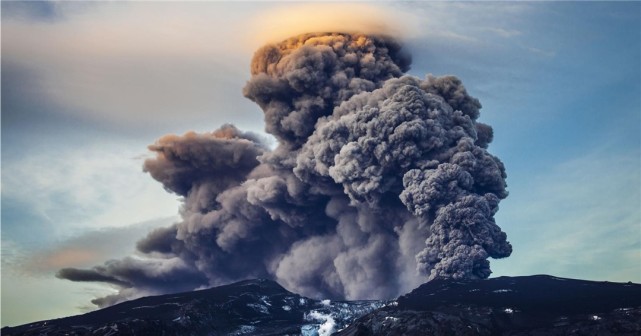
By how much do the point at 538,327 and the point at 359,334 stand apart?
41.5ft

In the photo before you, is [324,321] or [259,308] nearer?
[324,321]

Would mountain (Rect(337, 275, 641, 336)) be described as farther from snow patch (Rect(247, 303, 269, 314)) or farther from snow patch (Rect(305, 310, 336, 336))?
snow patch (Rect(247, 303, 269, 314))

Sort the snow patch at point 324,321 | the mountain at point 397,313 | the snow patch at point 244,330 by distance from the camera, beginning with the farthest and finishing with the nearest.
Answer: the snow patch at point 244,330 < the snow patch at point 324,321 < the mountain at point 397,313

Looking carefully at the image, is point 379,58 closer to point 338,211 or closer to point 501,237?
point 338,211

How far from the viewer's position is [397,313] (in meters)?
45.9

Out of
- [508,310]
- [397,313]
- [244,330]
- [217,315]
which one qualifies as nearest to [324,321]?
[244,330]

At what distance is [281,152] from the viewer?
71250 mm

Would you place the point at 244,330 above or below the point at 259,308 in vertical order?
below

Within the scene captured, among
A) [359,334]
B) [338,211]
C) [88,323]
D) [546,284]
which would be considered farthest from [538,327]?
[88,323]

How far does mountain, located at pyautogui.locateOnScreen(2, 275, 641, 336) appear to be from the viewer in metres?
43.4

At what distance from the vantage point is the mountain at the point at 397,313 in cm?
4344

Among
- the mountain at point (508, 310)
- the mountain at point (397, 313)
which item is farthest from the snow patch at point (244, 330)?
the mountain at point (508, 310)

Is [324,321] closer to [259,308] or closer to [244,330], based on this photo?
[244,330]

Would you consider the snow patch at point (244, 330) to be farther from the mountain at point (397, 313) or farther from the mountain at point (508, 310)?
the mountain at point (508, 310)
